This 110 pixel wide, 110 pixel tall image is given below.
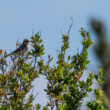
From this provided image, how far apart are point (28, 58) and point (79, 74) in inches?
69.3

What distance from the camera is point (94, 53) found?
1509mm

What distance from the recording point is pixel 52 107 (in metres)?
8.27

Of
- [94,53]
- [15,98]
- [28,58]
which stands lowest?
[94,53]

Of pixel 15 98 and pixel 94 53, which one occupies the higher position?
pixel 15 98

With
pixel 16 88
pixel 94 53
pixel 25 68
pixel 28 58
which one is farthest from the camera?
pixel 28 58

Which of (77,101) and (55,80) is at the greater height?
(55,80)

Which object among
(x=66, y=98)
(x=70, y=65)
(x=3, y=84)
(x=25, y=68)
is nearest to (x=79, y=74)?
(x=70, y=65)

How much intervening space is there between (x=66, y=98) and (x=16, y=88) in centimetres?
149

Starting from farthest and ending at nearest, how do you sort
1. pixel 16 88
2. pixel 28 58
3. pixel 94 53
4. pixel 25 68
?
pixel 28 58, pixel 25 68, pixel 16 88, pixel 94 53

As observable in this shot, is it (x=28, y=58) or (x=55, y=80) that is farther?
(x=28, y=58)

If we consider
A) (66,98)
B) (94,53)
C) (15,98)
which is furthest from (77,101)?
(94,53)

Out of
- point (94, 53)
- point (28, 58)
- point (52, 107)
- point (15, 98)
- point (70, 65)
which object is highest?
point (28, 58)

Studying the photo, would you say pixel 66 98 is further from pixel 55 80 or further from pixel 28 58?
pixel 28 58

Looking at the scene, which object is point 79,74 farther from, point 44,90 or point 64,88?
point 44,90
